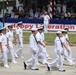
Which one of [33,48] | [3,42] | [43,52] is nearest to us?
[33,48]

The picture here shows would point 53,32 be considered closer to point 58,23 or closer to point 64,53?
point 58,23

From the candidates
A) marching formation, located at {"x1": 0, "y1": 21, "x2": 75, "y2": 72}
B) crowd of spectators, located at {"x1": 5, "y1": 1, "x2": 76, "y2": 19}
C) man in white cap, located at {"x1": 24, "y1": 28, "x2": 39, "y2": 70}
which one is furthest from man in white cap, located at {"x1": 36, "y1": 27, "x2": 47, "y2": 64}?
crowd of spectators, located at {"x1": 5, "y1": 1, "x2": 76, "y2": 19}

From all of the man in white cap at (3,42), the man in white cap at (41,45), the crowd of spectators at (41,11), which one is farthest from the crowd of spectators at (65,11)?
the man in white cap at (3,42)

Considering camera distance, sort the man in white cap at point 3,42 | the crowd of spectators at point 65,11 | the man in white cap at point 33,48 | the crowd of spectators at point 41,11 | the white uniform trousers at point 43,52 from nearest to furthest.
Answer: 1. the man in white cap at point 33,48
2. the man in white cap at point 3,42
3. the white uniform trousers at point 43,52
4. the crowd of spectators at point 65,11
5. the crowd of spectators at point 41,11

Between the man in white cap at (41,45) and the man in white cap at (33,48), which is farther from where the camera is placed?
the man in white cap at (41,45)

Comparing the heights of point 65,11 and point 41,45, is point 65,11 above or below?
below

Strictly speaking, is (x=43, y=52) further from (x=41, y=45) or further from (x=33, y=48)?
(x=33, y=48)

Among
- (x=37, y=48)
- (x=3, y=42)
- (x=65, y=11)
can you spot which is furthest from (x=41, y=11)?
(x=3, y=42)

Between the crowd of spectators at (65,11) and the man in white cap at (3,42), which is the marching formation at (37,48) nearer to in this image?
the man in white cap at (3,42)

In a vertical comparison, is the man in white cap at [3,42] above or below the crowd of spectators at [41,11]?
above

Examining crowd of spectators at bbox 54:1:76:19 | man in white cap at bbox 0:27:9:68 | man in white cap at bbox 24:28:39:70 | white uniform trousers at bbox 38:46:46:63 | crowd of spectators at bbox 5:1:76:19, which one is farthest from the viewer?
crowd of spectators at bbox 5:1:76:19

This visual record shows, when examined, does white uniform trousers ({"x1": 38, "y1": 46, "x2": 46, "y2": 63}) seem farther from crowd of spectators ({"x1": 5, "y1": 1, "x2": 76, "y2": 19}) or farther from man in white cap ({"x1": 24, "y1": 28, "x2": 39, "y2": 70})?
crowd of spectators ({"x1": 5, "y1": 1, "x2": 76, "y2": 19})

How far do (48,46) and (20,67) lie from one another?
25.7 feet

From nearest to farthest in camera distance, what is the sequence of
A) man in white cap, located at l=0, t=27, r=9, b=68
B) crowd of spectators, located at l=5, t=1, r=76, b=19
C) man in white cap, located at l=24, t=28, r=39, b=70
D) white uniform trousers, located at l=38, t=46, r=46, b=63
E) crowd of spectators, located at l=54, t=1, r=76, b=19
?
1. man in white cap, located at l=24, t=28, r=39, b=70
2. man in white cap, located at l=0, t=27, r=9, b=68
3. white uniform trousers, located at l=38, t=46, r=46, b=63
4. crowd of spectators, located at l=54, t=1, r=76, b=19
5. crowd of spectators, located at l=5, t=1, r=76, b=19
